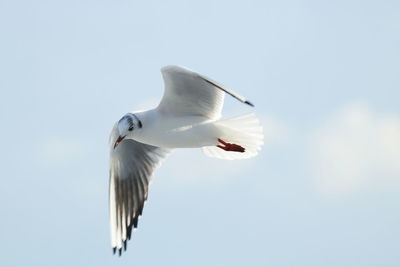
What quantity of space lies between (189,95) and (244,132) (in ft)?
2.14

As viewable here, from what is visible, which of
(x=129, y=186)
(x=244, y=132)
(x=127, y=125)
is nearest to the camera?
(x=127, y=125)

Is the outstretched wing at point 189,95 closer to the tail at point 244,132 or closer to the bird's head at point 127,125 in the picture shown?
the tail at point 244,132

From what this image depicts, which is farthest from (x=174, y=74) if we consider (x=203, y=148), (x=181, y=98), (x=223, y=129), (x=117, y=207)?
(x=117, y=207)

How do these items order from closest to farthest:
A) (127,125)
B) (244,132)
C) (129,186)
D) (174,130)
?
(127,125), (174,130), (244,132), (129,186)

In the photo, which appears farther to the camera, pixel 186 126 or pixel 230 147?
pixel 230 147

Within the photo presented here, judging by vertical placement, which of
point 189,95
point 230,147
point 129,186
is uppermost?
point 189,95

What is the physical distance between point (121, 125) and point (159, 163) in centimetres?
113

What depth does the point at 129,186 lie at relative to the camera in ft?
24.7

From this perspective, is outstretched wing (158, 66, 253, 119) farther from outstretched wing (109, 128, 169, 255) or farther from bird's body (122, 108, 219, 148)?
outstretched wing (109, 128, 169, 255)

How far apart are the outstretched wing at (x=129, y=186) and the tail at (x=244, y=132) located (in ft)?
3.05

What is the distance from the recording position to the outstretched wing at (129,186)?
7457mm

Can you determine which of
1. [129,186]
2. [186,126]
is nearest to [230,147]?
[186,126]

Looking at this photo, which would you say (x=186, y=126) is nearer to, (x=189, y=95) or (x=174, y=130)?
(x=174, y=130)

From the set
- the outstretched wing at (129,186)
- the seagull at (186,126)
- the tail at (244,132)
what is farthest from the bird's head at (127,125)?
the outstretched wing at (129,186)
